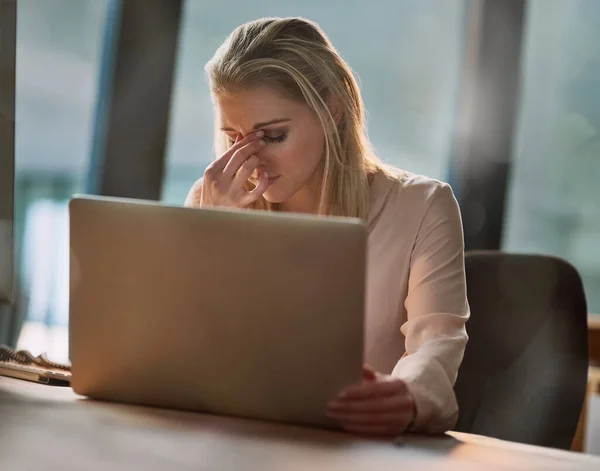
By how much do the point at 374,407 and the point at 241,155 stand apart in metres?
0.78

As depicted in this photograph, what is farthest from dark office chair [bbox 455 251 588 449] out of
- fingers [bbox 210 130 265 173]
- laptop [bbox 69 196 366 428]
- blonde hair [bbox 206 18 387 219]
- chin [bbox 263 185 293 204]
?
laptop [bbox 69 196 366 428]

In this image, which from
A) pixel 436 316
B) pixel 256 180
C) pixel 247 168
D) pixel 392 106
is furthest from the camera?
pixel 392 106

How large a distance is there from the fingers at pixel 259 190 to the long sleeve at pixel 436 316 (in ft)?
A: 1.15

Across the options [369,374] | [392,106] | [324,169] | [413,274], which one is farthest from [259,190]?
[392,106]

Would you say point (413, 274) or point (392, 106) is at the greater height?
point (392, 106)

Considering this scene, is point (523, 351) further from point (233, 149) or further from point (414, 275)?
point (233, 149)

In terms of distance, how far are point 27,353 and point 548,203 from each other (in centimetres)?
228

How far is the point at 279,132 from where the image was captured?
63.3 inches

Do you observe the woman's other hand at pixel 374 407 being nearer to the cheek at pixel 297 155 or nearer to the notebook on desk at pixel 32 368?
the notebook on desk at pixel 32 368

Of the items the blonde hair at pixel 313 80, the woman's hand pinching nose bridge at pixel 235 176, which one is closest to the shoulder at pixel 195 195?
the woman's hand pinching nose bridge at pixel 235 176

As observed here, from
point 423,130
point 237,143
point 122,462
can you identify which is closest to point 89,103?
point 423,130

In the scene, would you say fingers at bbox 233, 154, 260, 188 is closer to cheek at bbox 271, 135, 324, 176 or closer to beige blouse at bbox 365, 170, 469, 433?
cheek at bbox 271, 135, 324, 176

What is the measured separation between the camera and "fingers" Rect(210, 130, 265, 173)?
1.60 metres

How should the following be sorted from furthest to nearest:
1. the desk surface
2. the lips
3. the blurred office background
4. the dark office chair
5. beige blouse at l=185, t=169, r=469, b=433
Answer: the blurred office background
the lips
the dark office chair
beige blouse at l=185, t=169, r=469, b=433
the desk surface
